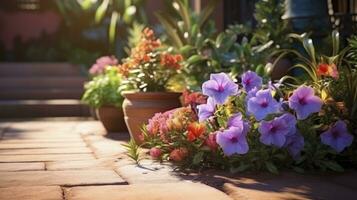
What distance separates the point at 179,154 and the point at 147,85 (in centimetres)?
118

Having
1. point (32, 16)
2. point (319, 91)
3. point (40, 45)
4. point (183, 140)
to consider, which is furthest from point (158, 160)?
point (32, 16)

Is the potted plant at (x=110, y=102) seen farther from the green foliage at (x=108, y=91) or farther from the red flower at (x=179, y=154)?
the red flower at (x=179, y=154)

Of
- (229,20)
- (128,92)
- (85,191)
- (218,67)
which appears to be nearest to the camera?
(85,191)

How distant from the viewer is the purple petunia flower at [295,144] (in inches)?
120

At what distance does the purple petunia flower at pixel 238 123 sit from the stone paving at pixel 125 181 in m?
0.24

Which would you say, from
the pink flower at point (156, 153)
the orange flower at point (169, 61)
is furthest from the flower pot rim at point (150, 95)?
the pink flower at point (156, 153)

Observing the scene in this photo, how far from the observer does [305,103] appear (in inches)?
120

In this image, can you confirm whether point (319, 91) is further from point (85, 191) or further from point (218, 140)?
point (85, 191)

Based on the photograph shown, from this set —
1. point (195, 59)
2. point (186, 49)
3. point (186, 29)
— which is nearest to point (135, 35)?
point (186, 29)

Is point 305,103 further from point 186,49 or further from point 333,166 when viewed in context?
point 186,49

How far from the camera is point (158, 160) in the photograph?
339 centimetres

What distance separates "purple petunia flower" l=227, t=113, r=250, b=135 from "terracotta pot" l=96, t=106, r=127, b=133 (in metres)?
2.28

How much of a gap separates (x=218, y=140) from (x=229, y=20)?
489cm

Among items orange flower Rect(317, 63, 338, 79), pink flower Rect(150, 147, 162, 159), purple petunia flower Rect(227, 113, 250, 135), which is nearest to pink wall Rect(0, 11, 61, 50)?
pink flower Rect(150, 147, 162, 159)
